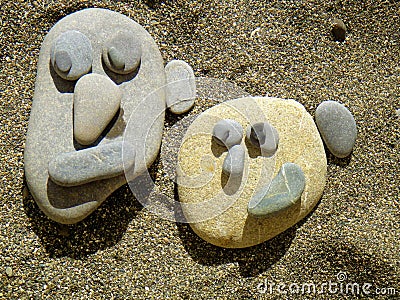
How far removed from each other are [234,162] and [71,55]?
82cm

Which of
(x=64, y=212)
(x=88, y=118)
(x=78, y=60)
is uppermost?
(x=78, y=60)

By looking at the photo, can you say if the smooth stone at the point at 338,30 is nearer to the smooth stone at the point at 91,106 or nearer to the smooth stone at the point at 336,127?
the smooth stone at the point at 336,127

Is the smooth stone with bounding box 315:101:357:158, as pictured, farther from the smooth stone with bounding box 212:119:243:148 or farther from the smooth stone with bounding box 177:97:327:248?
the smooth stone with bounding box 212:119:243:148

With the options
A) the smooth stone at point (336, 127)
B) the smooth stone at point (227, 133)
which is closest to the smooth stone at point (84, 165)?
the smooth stone at point (227, 133)

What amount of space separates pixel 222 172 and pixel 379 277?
87cm

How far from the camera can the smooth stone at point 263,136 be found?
2291 millimetres

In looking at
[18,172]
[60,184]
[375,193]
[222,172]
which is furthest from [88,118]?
[375,193]

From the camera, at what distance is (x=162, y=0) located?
7.93 feet

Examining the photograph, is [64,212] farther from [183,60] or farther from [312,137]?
[312,137]

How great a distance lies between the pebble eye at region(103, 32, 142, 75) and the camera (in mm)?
2215

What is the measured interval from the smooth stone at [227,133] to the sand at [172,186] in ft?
0.68

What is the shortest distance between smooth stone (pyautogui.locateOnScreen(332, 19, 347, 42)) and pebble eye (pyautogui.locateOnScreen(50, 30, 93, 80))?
1.14 metres

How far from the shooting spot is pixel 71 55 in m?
2.18

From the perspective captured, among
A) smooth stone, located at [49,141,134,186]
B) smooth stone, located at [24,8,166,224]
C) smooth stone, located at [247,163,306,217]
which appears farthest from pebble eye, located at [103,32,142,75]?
smooth stone, located at [247,163,306,217]
